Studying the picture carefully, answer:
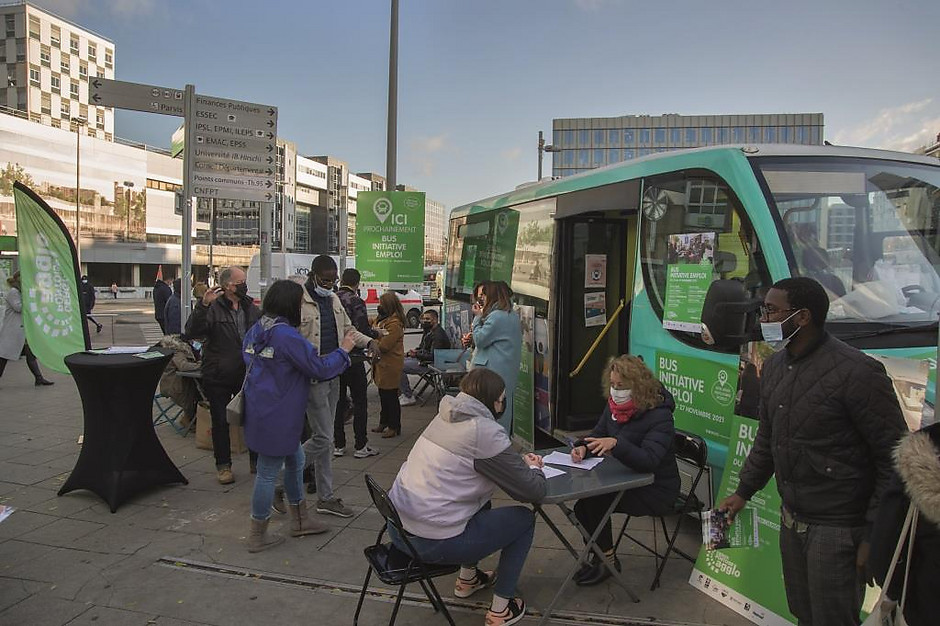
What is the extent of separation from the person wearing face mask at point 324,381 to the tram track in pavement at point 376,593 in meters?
1.01

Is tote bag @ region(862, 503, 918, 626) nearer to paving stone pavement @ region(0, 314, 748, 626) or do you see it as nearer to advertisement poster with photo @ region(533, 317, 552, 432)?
paving stone pavement @ region(0, 314, 748, 626)

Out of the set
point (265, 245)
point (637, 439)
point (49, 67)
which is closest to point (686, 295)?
point (637, 439)

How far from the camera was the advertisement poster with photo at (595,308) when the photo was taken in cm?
621

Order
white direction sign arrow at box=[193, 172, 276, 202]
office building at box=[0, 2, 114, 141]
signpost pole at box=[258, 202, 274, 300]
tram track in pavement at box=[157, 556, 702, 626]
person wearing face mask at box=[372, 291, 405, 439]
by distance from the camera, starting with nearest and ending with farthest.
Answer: tram track in pavement at box=[157, 556, 702, 626], person wearing face mask at box=[372, 291, 405, 439], white direction sign arrow at box=[193, 172, 276, 202], signpost pole at box=[258, 202, 274, 300], office building at box=[0, 2, 114, 141]

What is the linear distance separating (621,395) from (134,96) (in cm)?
680

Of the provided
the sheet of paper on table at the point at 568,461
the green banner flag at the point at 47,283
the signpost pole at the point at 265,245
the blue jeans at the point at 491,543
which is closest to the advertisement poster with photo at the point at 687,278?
the sheet of paper on table at the point at 568,461

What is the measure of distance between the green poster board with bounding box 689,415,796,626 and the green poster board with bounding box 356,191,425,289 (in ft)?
25.4

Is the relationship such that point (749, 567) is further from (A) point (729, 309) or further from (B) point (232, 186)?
(B) point (232, 186)

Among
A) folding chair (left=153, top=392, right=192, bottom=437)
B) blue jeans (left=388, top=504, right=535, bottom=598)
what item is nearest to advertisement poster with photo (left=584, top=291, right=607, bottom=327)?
blue jeans (left=388, top=504, right=535, bottom=598)

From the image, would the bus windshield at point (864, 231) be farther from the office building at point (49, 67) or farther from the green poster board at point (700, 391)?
the office building at point (49, 67)

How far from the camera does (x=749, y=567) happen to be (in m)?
3.46

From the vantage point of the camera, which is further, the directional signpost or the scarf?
the directional signpost

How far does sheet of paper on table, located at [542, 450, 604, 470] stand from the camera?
368 cm

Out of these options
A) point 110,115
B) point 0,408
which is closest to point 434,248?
point 110,115
